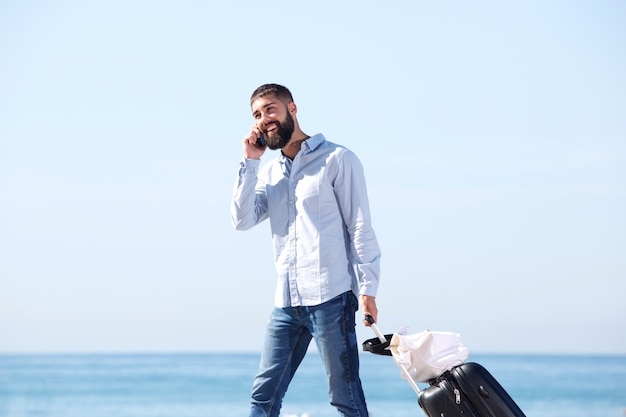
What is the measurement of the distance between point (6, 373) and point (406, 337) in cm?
3312

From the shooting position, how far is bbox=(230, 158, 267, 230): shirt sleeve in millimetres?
3652

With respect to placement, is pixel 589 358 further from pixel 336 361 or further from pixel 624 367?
pixel 336 361

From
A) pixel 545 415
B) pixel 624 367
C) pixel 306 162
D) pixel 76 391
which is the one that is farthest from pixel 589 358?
pixel 306 162

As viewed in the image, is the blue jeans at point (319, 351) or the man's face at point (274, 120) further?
the man's face at point (274, 120)

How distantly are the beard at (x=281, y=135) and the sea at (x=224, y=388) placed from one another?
16.8 metres

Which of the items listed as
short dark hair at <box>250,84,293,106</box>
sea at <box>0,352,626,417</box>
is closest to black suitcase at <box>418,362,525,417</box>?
short dark hair at <box>250,84,293,106</box>

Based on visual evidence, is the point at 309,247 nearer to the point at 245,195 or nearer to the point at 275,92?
the point at 245,195

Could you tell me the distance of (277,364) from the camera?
360 cm

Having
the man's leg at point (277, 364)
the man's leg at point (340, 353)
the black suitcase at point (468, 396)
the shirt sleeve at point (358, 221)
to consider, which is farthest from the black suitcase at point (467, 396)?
the man's leg at point (277, 364)

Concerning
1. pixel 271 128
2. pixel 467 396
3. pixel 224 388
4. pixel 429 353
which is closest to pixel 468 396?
pixel 467 396

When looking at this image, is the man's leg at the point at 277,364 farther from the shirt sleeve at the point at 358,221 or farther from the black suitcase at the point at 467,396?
the black suitcase at the point at 467,396

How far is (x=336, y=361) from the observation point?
345cm

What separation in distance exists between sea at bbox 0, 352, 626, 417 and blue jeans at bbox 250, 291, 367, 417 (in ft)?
54.7

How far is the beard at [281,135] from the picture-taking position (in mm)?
3656
